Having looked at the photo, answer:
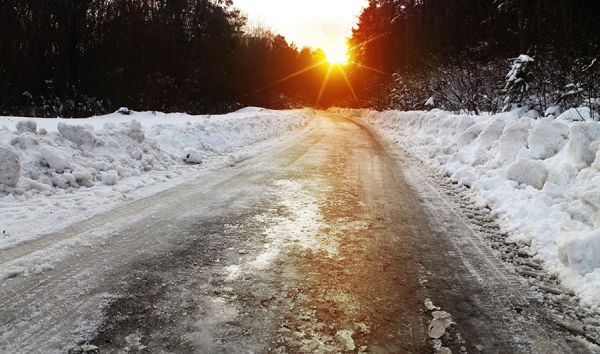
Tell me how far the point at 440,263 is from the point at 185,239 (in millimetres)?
2276

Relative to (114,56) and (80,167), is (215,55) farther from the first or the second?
(80,167)

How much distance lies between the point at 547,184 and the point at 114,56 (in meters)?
18.7

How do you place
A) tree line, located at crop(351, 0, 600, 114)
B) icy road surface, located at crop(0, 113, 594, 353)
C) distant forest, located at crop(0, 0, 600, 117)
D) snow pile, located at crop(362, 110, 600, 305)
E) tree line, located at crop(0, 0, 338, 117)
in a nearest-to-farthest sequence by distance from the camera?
icy road surface, located at crop(0, 113, 594, 353), snow pile, located at crop(362, 110, 600, 305), tree line, located at crop(351, 0, 600, 114), distant forest, located at crop(0, 0, 600, 117), tree line, located at crop(0, 0, 338, 117)

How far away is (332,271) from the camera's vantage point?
3.44 m

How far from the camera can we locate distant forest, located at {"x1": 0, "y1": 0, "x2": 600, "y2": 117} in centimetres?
1362

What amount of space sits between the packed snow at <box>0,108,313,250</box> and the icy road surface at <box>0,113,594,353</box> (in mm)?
453

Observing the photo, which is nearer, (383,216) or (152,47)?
(383,216)

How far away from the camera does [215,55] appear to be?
30.7m

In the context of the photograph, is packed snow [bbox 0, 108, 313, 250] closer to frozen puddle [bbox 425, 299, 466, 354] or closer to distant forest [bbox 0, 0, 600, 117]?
frozen puddle [bbox 425, 299, 466, 354]

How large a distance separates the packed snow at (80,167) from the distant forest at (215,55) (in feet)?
26.9

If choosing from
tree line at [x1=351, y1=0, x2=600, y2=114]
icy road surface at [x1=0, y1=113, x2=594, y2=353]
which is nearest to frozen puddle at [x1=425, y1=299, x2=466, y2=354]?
icy road surface at [x1=0, y1=113, x2=594, y2=353]

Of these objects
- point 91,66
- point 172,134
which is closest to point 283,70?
point 91,66

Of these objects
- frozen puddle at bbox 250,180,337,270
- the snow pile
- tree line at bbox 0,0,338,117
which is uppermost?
tree line at bbox 0,0,338,117

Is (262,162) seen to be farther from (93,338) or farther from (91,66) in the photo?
(91,66)
